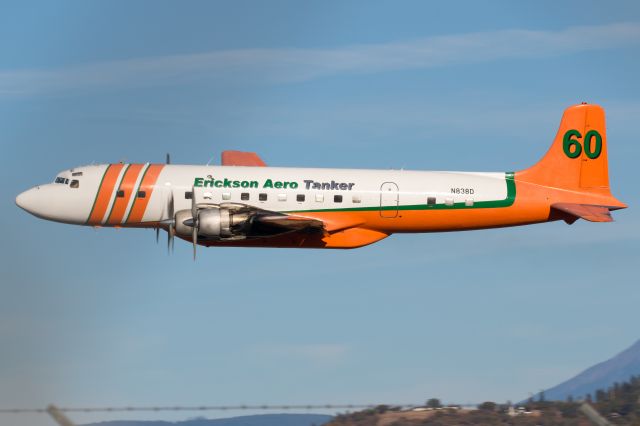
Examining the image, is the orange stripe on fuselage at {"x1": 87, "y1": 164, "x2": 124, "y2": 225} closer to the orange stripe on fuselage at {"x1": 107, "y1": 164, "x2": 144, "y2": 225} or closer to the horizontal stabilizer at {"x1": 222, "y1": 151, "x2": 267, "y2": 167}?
the orange stripe on fuselage at {"x1": 107, "y1": 164, "x2": 144, "y2": 225}

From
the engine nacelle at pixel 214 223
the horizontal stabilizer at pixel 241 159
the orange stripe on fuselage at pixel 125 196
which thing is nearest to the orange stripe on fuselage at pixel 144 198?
the orange stripe on fuselage at pixel 125 196

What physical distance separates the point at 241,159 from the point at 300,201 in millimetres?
6157

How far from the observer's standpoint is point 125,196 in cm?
4506

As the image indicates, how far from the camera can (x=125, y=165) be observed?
151ft

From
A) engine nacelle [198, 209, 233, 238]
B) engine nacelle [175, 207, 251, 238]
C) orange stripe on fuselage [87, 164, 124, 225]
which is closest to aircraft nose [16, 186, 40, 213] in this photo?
orange stripe on fuselage [87, 164, 124, 225]

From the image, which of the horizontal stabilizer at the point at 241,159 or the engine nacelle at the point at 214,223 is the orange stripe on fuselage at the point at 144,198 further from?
the horizontal stabilizer at the point at 241,159

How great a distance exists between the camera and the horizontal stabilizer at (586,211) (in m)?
46.1

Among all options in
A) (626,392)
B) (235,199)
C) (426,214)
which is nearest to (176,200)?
(235,199)

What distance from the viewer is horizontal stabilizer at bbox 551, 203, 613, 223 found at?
4609 centimetres

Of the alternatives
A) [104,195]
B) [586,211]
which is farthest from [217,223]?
[586,211]

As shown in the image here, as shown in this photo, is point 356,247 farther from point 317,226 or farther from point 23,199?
point 23,199

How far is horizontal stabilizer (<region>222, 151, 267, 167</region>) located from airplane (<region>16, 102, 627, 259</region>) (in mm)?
2601

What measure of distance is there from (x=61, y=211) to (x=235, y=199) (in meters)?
7.01

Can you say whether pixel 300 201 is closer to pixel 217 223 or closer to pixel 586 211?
pixel 217 223
